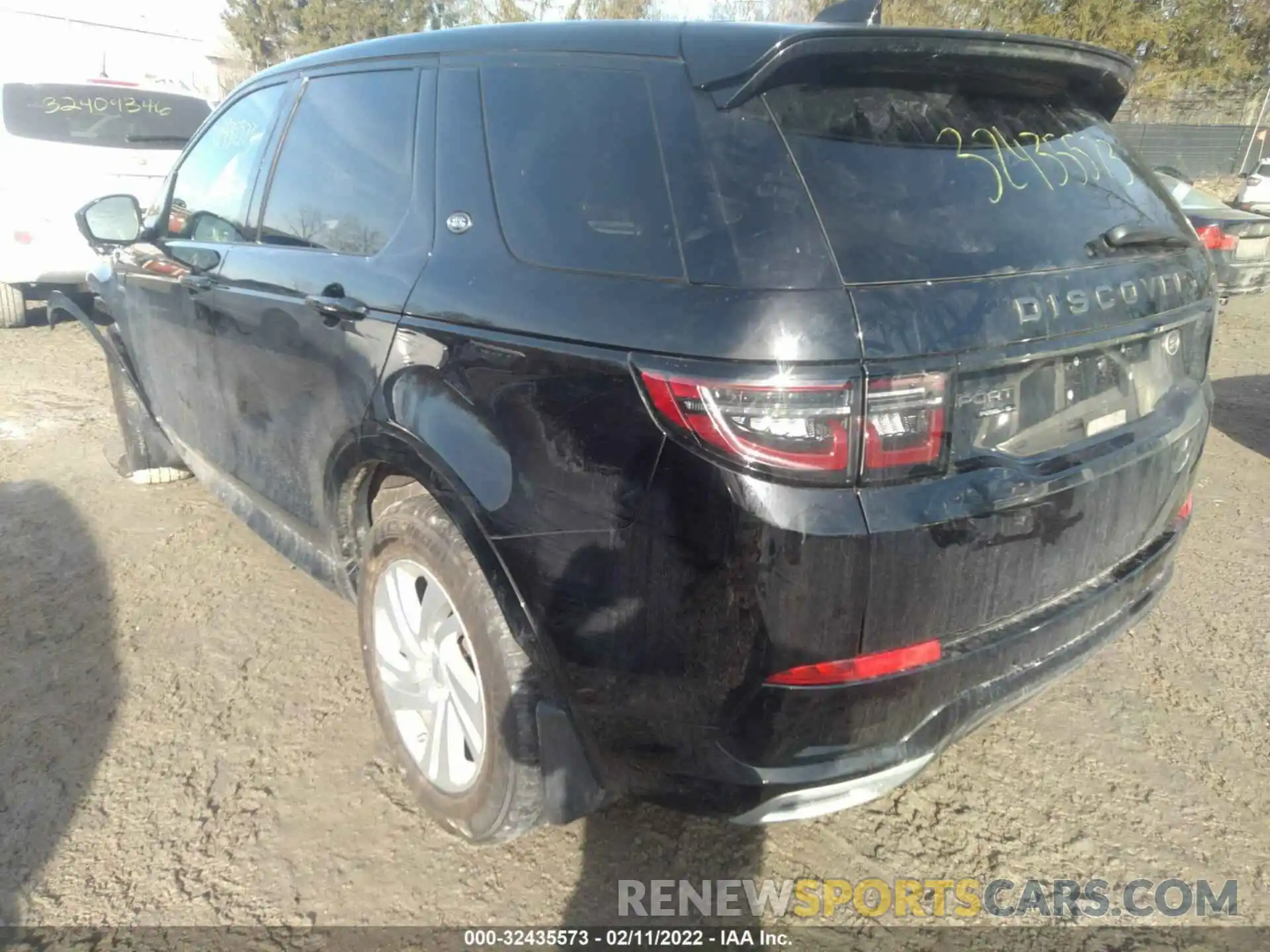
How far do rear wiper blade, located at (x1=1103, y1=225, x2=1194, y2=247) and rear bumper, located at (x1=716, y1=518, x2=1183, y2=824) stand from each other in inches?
30.3

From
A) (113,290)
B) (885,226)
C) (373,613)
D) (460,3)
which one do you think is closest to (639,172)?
(885,226)

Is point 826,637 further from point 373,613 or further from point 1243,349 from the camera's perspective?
point 1243,349

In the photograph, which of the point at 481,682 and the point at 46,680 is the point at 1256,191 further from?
the point at 46,680

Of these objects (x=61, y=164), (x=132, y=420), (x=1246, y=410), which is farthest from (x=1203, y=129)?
(x=132, y=420)

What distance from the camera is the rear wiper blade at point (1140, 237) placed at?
2086mm

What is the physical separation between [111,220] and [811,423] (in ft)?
11.0

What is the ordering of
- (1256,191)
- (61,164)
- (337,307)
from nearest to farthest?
1. (337,307)
2. (61,164)
3. (1256,191)

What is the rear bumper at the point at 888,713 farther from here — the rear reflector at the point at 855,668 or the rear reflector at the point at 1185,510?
the rear reflector at the point at 1185,510

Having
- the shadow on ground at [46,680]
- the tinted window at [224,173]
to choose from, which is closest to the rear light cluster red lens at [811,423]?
the shadow on ground at [46,680]

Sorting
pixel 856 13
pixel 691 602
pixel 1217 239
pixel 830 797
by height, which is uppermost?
pixel 856 13

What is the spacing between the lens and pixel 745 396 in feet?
5.36

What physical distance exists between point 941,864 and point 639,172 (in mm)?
1802

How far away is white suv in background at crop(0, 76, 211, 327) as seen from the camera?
23.4 feet

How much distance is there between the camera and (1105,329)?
6.47ft
